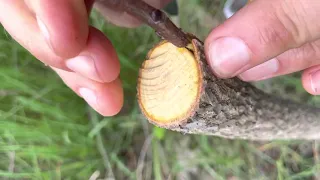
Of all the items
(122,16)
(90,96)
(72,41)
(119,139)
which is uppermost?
(72,41)

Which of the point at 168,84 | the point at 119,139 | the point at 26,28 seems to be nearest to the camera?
the point at 168,84

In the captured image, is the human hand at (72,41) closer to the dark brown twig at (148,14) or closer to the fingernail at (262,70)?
the dark brown twig at (148,14)

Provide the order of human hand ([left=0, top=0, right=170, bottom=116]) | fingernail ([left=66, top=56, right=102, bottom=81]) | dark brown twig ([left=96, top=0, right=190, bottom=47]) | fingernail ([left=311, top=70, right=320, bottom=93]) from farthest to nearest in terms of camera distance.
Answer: fingernail ([left=311, top=70, right=320, bottom=93])
fingernail ([left=66, top=56, right=102, bottom=81])
human hand ([left=0, top=0, right=170, bottom=116])
dark brown twig ([left=96, top=0, right=190, bottom=47])

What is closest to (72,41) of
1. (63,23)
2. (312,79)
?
(63,23)

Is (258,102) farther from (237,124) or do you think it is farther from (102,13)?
(102,13)

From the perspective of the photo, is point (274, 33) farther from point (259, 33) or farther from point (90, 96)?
point (90, 96)

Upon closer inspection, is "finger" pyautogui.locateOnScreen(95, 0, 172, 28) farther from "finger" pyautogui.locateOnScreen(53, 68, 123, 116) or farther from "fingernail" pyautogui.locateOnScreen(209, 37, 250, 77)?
"fingernail" pyautogui.locateOnScreen(209, 37, 250, 77)

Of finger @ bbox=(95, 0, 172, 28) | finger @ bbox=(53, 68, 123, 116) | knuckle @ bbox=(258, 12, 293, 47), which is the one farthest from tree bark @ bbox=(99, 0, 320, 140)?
finger @ bbox=(95, 0, 172, 28)
